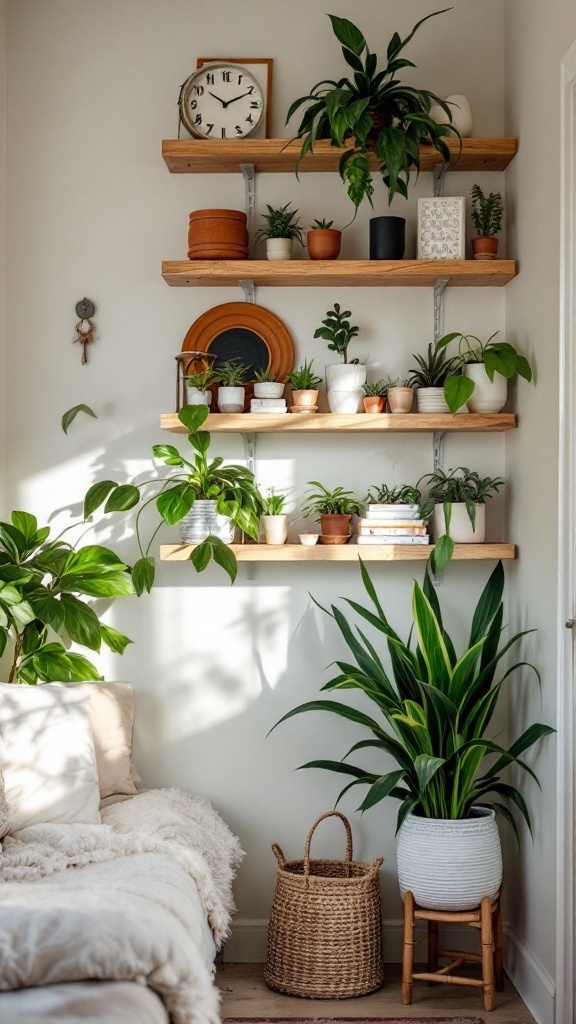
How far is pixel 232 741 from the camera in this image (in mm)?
3236

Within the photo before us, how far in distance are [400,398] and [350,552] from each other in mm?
493

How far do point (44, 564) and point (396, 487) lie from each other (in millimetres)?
1118

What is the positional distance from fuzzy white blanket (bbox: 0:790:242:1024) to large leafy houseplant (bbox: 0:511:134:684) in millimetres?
473

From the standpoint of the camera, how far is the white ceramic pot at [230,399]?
121 inches

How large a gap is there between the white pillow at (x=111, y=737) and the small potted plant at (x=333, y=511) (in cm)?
79

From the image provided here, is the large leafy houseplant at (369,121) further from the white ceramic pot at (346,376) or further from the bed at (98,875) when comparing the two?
the bed at (98,875)

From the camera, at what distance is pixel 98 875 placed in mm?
2234

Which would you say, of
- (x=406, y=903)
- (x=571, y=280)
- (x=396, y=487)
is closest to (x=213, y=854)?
(x=406, y=903)

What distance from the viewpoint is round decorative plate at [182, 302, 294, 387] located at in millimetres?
3234

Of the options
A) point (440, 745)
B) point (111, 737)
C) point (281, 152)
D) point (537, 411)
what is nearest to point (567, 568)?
point (537, 411)

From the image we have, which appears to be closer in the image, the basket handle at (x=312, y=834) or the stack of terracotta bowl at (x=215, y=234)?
the basket handle at (x=312, y=834)

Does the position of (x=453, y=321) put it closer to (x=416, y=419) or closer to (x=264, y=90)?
(x=416, y=419)

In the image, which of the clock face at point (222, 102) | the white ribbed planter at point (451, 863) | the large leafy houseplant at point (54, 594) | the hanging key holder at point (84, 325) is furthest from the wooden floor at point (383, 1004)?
the clock face at point (222, 102)

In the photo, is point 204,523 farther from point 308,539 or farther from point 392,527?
point 392,527
